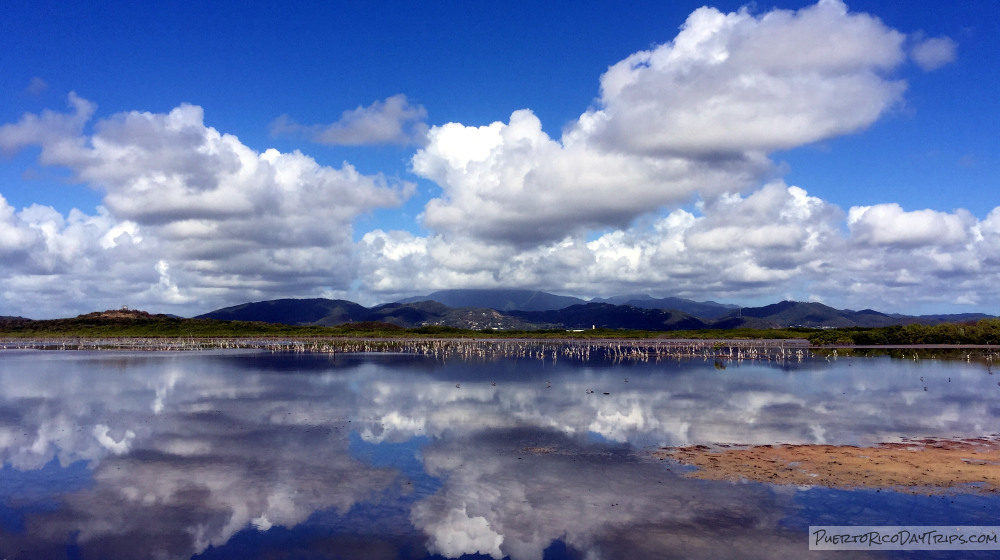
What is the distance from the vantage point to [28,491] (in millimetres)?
20203

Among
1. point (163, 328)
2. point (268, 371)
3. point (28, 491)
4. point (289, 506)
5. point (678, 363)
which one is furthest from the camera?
point (163, 328)

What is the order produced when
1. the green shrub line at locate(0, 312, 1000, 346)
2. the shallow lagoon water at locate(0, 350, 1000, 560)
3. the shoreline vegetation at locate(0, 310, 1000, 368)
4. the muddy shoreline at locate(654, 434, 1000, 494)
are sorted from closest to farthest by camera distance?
the shallow lagoon water at locate(0, 350, 1000, 560)
the muddy shoreline at locate(654, 434, 1000, 494)
the shoreline vegetation at locate(0, 310, 1000, 368)
the green shrub line at locate(0, 312, 1000, 346)

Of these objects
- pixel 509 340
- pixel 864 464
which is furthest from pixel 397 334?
pixel 864 464

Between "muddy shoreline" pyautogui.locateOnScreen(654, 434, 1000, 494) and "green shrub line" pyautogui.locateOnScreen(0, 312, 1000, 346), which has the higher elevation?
"green shrub line" pyautogui.locateOnScreen(0, 312, 1000, 346)

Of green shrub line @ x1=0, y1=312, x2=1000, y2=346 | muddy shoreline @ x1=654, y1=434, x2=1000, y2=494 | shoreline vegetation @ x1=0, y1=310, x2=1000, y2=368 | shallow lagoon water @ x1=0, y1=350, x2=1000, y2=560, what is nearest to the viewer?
shallow lagoon water @ x1=0, y1=350, x2=1000, y2=560

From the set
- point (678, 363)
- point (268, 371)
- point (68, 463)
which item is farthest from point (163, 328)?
point (68, 463)

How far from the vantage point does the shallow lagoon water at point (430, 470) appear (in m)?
16.1

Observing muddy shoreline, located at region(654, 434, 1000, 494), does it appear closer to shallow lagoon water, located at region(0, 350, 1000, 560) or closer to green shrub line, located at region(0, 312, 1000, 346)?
shallow lagoon water, located at region(0, 350, 1000, 560)

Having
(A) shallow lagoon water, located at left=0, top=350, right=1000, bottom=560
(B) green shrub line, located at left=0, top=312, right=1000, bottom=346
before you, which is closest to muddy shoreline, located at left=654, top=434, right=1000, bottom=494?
(A) shallow lagoon water, located at left=0, top=350, right=1000, bottom=560

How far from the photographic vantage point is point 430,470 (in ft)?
75.6

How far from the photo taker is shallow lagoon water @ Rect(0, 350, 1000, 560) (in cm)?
1611

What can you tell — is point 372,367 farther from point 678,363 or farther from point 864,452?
point 864,452

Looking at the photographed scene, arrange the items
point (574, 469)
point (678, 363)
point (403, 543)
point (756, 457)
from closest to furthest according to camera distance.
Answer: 1. point (403, 543)
2. point (574, 469)
3. point (756, 457)
4. point (678, 363)

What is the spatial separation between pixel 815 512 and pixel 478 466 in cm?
1183
